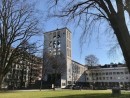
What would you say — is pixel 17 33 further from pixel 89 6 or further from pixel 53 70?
pixel 53 70

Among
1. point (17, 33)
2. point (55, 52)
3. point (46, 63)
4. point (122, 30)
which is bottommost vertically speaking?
point (122, 30)

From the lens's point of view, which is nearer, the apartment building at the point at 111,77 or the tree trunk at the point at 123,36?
the tree trunk at the point at 123,36

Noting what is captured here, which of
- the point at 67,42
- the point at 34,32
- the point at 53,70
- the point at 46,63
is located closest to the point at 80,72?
the point at 67,42

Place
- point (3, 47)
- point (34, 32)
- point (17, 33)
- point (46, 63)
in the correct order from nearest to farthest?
1. point (3, 47)
2. point (17, 33)
3. point (34, 32)
4. point (46, 63)

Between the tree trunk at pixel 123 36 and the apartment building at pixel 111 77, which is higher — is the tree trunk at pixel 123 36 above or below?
below

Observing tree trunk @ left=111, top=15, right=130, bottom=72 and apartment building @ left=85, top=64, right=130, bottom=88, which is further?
apartment building @ left=85, top=64, right=130, bottom=88

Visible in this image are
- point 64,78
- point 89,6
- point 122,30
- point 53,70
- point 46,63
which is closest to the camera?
point 122,30

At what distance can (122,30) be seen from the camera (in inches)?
409

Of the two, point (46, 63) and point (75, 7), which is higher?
point (46, 63)

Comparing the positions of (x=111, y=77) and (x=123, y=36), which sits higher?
(x=111, y=77)

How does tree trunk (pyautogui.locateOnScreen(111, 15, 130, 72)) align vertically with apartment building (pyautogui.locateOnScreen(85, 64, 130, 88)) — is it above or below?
below

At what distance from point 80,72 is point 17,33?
139 metres

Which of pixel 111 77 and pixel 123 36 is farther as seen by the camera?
pixel 111 77

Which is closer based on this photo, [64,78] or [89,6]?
[89,6]
